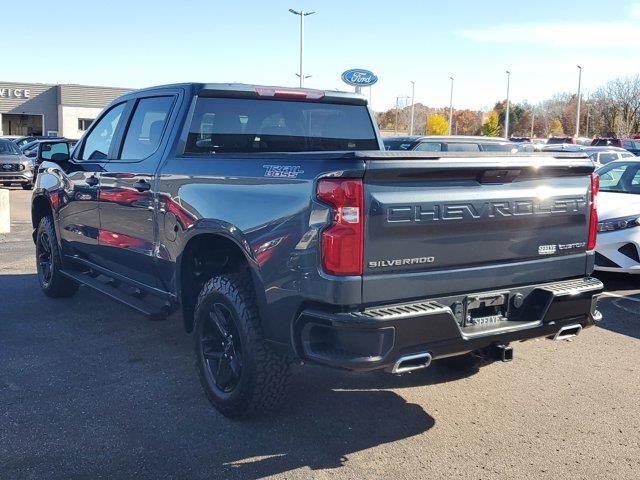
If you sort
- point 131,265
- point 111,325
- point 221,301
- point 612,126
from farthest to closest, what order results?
1. point 612,126
2. point 111,325
3. point 131,265
4. point 221,301

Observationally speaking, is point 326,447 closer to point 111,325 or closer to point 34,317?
point 111,325

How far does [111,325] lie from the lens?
20.6ft

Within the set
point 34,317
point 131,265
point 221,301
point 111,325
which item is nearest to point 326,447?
Answer: point 221,301

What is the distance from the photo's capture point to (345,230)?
10.8ft

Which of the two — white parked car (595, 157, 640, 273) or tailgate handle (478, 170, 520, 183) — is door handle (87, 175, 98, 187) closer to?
tailgate handle (478, 170, 520, 183)

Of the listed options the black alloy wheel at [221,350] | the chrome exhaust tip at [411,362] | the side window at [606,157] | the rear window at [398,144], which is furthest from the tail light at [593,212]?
the side window at [606,157]

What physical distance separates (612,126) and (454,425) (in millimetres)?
67206

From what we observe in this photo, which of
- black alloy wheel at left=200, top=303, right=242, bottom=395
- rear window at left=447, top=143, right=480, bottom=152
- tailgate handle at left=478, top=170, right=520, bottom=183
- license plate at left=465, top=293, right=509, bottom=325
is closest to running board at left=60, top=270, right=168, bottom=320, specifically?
black alloy wheel at left=200, top=303, right=242, bottom=395

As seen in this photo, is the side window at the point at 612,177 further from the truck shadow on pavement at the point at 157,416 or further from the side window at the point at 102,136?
the side window at the point at 102,136

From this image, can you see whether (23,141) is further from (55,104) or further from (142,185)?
(55,104)

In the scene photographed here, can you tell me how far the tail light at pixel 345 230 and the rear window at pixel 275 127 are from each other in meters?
1.91

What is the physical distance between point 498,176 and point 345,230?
1018mm

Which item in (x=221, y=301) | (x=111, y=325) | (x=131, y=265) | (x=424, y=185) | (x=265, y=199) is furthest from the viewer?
(x=111, y=325)

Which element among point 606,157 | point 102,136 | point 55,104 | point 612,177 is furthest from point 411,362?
point 55,104
